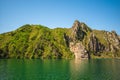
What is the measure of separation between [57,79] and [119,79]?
1126 inches

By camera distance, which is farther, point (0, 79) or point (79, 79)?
point (79, 79)

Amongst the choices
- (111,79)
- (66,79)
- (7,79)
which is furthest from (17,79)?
(111,79)

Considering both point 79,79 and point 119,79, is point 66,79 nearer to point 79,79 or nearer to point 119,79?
point 79,79

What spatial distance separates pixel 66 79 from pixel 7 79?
27042 millimetres

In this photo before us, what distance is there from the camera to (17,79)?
9281cm

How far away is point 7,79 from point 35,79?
41.0 feet

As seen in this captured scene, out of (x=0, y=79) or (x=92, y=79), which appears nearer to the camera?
(x=0, y=79)

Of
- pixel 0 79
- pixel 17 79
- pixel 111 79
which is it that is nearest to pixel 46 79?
pixel 17 79

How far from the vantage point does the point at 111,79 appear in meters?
96.2

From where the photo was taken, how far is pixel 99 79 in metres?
96.9

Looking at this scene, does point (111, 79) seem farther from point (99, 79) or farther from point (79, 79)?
point (79, 79)

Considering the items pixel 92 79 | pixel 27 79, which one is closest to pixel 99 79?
pixel 92 79

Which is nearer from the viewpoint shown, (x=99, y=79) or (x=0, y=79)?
(x=0, y=79)

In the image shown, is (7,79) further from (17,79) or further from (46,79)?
(46,79)
